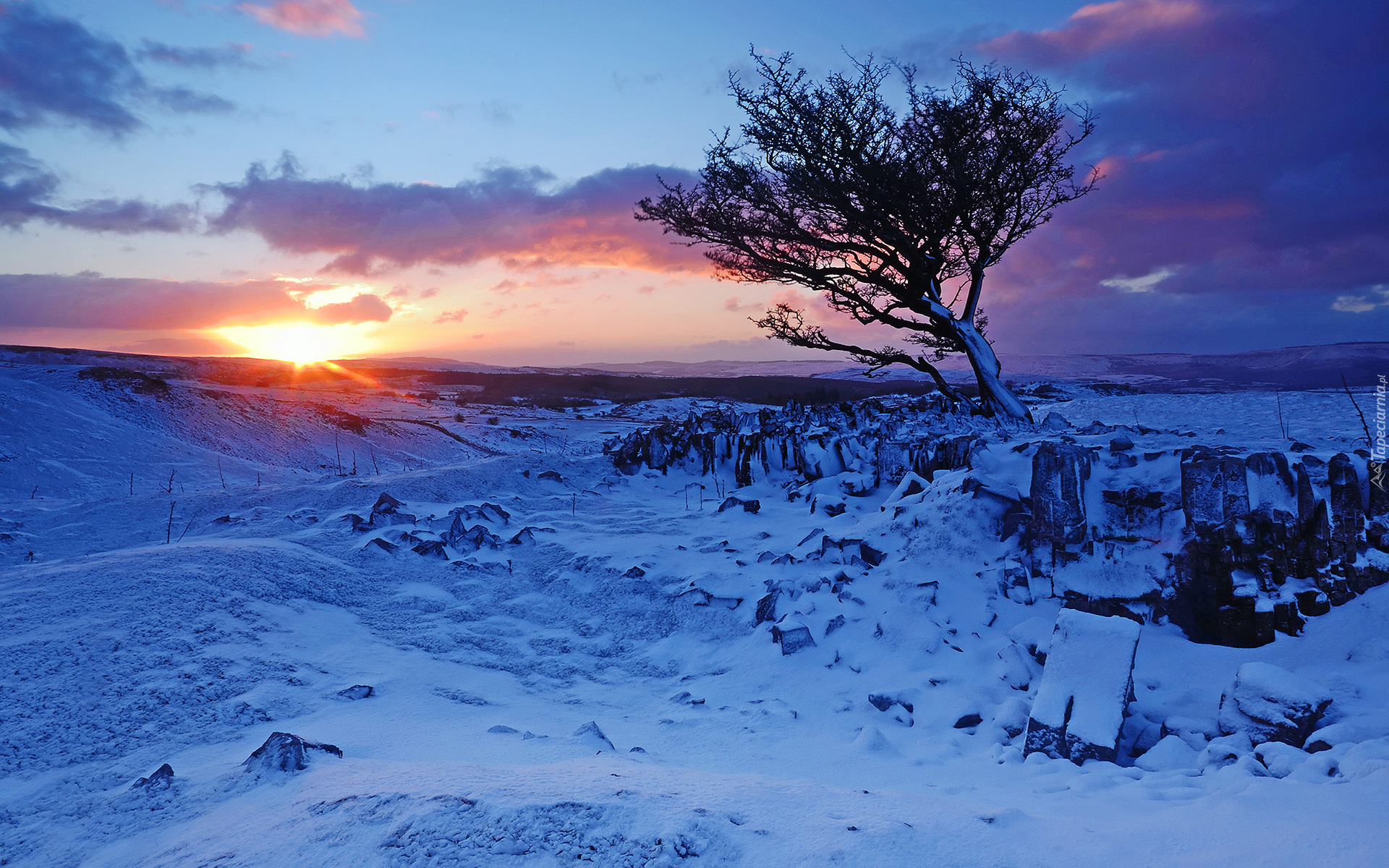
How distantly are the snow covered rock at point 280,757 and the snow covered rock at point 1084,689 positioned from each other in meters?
2.66

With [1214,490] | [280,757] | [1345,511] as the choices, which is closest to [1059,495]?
[1214,490]

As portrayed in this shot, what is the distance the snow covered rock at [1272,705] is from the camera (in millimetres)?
2479

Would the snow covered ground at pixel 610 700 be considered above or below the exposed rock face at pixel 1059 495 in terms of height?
below

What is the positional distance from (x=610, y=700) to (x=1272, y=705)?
2789mm

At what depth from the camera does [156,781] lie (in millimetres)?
2234

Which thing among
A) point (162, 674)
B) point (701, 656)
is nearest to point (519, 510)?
point (701, 656)

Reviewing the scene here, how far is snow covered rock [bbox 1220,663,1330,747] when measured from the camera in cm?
248

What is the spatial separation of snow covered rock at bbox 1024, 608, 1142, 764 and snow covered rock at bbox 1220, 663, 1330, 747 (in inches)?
13.9

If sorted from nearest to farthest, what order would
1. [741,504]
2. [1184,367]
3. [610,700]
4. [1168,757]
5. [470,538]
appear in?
1. [1168,757]
2. [610,700]
3. [470,538]
4. [741,504]
5. [1184,367]

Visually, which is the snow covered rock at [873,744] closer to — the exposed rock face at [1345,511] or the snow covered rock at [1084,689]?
the snow covered rock at [1084,689]

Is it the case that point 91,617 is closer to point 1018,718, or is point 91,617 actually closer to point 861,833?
point 861,833

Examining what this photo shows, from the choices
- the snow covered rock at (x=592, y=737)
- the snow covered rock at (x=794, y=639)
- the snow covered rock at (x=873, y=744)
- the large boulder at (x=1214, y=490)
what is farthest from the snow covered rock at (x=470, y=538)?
the large boulder at (x=1214, y=490)

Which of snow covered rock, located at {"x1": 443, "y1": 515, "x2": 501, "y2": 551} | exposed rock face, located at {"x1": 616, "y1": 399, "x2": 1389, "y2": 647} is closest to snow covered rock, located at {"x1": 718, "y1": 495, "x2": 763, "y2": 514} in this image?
exposed rock face, located at {"x1": 616, "y1": 399, "x2": 1389, "y2": 647}

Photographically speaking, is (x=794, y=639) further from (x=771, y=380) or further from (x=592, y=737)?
(x=771, y=380)
